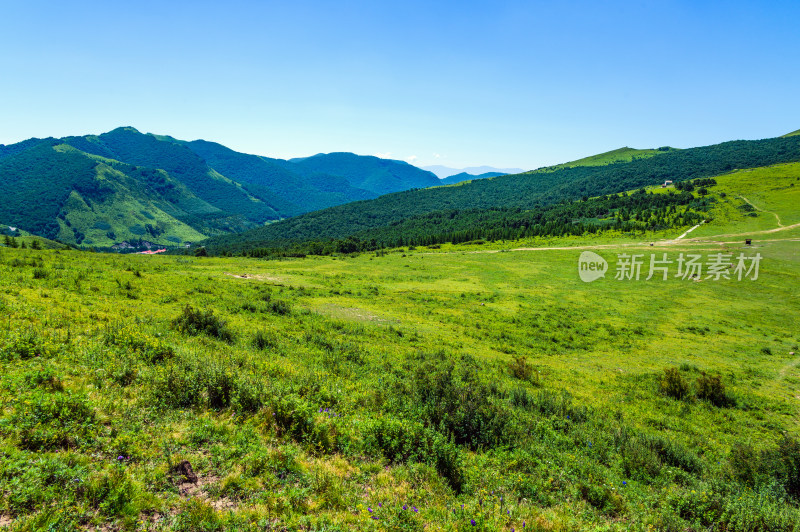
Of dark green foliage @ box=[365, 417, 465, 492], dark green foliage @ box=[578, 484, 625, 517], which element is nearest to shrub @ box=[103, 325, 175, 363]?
dark green foliage @ box=[365, 417, 465, 492]

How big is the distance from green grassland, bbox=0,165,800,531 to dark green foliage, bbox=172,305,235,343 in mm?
98

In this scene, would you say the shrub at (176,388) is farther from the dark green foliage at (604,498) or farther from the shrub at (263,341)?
the dark green foliage at (604,498)

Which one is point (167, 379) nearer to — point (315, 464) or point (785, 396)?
point (315, 464)

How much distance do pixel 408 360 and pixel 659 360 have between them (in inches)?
690

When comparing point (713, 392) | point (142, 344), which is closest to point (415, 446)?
point (142, 344)

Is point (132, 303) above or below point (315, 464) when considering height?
above

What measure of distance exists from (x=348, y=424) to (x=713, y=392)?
724 inches

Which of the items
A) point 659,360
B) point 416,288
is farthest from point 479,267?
point 659,360

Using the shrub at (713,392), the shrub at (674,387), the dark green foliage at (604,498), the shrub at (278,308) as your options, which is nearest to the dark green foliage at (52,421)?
the dark green foliage at (604,498)

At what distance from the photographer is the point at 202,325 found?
15.7m

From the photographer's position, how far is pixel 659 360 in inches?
873

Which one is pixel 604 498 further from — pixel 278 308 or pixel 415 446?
pixel 278 308

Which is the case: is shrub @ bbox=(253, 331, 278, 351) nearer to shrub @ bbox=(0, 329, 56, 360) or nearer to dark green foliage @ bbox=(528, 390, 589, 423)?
shrub @ bbox=(0, 329, 56, 360)

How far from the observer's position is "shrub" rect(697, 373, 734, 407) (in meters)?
16.2
